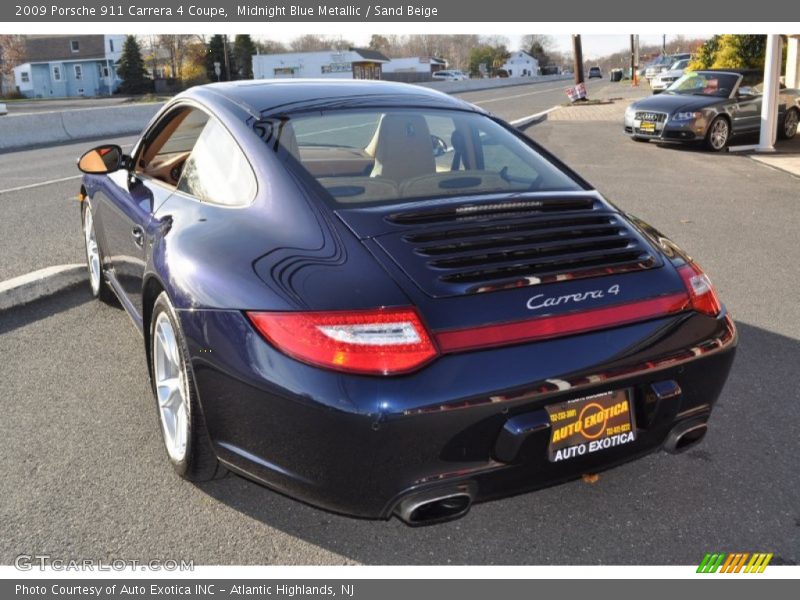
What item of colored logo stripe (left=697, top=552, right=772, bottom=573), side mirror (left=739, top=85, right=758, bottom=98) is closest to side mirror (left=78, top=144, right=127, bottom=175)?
colored logo stripe (left=697, top=552, right=772, bottom=573)

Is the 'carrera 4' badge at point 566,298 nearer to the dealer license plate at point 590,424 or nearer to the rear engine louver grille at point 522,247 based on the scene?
the rear engine louver grille at point 522,247

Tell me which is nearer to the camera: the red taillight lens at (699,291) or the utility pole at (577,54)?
the red taillight lens at (699,291)

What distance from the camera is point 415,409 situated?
2207 millimetres

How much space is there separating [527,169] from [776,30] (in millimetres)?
11122

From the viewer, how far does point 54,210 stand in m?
8.58

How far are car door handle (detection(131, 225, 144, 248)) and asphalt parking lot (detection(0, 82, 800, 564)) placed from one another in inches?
31.0

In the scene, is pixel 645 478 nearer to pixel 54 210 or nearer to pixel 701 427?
pixel 701 427

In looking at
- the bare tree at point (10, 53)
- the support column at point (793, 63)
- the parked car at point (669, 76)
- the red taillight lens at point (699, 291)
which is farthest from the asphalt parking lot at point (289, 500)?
the bare tree at point (10, 53)

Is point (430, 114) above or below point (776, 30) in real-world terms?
below

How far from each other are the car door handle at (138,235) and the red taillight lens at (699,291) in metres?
2.32

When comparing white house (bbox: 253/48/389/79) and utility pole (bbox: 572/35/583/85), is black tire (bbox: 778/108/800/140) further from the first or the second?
white house (bbox: 253/48/389/79)

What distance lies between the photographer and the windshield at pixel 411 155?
9.81 feet

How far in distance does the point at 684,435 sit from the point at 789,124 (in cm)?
1495
